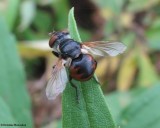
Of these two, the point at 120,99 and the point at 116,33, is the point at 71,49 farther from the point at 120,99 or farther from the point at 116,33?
the point at 116,33

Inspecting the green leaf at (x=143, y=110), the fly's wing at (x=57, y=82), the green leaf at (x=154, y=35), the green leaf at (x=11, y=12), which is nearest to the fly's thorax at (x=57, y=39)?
the fly's wing at (x=57, y=82)

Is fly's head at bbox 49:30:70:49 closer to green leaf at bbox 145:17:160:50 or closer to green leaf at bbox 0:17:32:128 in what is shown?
green leaf at bbox 0:17:32:128

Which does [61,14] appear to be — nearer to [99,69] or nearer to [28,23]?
[28,23]

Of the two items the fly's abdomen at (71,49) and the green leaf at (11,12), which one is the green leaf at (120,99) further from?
the green leaf at (11,12)

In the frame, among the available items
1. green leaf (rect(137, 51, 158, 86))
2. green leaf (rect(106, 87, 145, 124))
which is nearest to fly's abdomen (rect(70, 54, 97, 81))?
green leaf (rect(106, 87, 145, 124))

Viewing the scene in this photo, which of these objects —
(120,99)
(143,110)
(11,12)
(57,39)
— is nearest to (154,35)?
(120,99)

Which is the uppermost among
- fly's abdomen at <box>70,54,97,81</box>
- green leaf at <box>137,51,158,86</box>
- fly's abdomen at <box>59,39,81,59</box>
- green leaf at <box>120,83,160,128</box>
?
fly's abdomen at <box>59,39,81,59</box>
